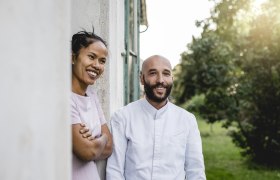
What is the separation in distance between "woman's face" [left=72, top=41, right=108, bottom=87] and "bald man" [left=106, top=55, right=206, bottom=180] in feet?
1.55

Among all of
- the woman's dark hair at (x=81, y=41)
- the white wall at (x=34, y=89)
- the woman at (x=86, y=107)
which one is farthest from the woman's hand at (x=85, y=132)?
the white wall at (x=34, y=89)

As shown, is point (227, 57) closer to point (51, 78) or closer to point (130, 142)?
point (130, 142)

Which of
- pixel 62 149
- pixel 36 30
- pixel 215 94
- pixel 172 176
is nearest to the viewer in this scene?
pixel 36 30

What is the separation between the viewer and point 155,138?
8.38 feet

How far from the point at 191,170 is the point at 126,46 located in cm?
190

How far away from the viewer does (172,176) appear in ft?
8.14

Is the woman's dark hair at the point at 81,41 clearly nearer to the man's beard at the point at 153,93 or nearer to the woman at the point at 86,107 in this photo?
the woman at the point at 86,107

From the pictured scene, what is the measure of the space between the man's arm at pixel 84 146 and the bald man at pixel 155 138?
1.36 feet

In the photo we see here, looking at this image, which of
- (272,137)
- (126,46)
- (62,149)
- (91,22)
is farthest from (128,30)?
(272,137)

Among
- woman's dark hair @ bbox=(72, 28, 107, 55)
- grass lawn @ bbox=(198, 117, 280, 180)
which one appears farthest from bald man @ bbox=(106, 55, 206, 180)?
grass lawn @ bbox=(198, 117, 280, 180)

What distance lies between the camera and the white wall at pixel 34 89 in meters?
0.81

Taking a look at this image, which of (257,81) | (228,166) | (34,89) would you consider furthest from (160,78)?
(228,166)

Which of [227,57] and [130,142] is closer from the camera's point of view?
[130,142]

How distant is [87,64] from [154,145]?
2.36ft
